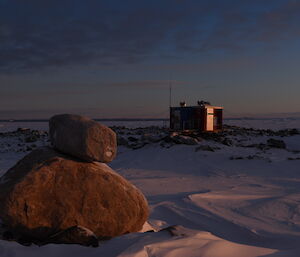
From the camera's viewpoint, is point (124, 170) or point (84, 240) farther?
point (124, 170)

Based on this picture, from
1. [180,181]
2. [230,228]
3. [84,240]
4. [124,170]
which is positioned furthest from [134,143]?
[84,240]

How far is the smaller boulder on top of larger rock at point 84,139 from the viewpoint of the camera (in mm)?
4895

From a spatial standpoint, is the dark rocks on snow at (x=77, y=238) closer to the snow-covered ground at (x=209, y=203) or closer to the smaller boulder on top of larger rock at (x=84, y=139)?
the snow-covered ground at (x=209, y=203)

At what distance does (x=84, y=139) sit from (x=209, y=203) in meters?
3.56

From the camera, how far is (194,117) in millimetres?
20344

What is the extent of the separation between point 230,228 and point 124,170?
662 cm

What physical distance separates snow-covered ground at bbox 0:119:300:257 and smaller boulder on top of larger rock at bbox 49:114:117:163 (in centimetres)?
134

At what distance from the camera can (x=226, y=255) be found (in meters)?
3.88

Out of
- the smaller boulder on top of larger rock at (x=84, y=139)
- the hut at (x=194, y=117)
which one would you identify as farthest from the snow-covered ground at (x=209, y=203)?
the hut at (x=194, y=117)

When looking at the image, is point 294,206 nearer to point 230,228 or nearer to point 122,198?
point 230,228

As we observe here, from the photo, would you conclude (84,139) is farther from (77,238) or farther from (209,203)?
(209,203)

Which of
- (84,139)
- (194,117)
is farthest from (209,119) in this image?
(84,139)

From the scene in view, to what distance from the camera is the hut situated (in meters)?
20.1

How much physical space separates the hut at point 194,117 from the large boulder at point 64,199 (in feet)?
50.6
